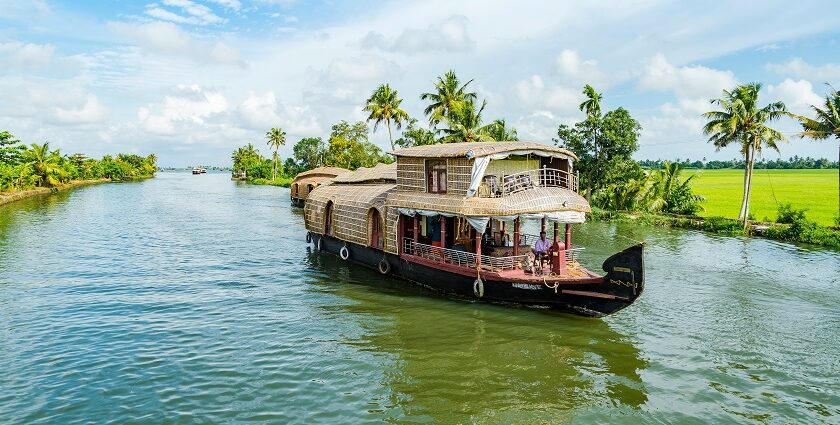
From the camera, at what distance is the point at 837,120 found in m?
25.0

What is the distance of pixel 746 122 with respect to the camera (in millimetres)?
29500

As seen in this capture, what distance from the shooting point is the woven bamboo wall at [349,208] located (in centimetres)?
1984

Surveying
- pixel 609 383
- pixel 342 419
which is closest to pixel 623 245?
pixel 609 383

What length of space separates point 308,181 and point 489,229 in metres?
30.2

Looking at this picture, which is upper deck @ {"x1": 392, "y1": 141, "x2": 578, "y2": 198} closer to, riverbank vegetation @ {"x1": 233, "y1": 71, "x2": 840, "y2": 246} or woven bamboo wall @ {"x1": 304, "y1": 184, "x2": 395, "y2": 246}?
woven bamboo wall @ {"x1": 304, "y1": 184, "x2": 395, "y2": 246}

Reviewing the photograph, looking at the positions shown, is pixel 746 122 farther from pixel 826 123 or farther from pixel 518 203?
pixel 518 203

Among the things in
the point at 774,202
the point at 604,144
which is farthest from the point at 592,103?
the point at 774,202

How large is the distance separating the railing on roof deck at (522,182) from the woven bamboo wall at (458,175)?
0.65 metres

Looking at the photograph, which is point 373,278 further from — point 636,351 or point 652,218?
point 652,218

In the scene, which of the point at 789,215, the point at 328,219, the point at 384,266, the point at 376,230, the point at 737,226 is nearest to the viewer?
the point at 384,266

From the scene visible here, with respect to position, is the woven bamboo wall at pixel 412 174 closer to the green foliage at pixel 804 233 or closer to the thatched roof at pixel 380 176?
the thatched roof at pixel 380 176

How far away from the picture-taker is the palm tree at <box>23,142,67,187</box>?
5529 centimetres

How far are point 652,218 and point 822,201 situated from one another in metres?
17.3

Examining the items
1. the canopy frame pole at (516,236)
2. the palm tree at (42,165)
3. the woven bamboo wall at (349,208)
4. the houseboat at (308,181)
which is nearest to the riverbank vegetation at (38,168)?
the palm tree at (42,165)
